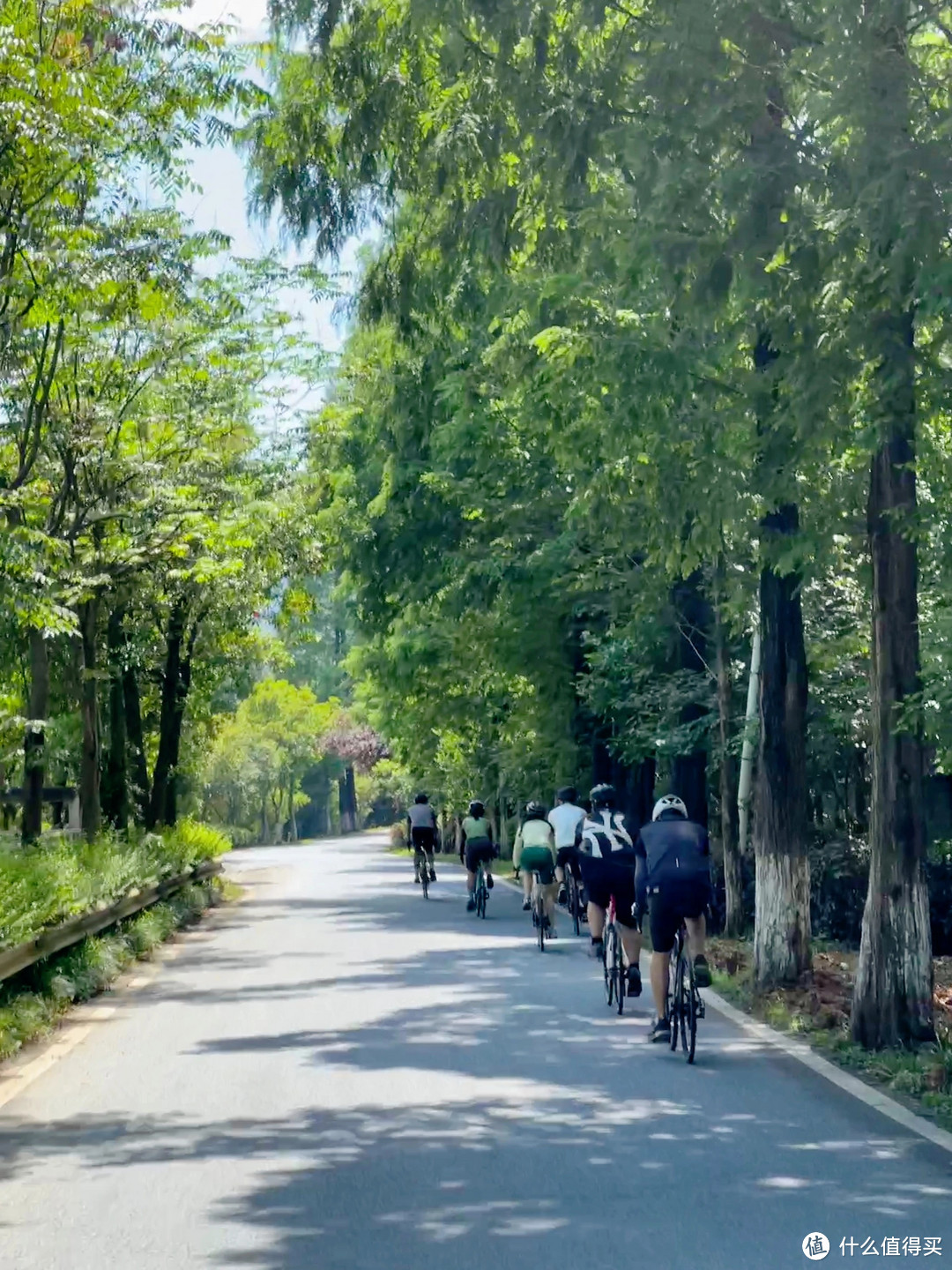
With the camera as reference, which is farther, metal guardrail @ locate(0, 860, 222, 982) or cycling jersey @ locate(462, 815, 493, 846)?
cycling jersey @ locate(462, 815, 493, 846)

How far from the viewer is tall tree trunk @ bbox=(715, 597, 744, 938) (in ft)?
74.5

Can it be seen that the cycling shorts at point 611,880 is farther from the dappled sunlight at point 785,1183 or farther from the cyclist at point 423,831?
the cyclist at point 423,831

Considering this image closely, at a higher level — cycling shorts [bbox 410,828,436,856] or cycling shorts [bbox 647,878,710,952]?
cycling shorts [bbox 410,828,436,856]

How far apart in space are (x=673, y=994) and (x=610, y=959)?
308cm

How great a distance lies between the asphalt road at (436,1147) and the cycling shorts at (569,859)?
239 inches

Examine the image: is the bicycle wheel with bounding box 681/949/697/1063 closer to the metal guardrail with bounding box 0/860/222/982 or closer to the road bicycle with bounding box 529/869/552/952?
the metal guardrail with bounding box 0/860/222/982

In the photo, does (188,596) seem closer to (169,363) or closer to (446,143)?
(169,363)

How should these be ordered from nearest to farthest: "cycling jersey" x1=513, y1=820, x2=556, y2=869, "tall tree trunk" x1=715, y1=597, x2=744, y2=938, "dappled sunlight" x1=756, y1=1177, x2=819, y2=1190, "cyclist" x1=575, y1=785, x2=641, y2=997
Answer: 1. "dappled sunlight" x1=756, y1=1177, x2=819, y2=1190
2. "cyclist" x1=575, y1=785, x2=641, y2=997
3. "cycling jersey" x1=513, y1=820, x2=556, y2=869
4. "tall tree trunk" x1=715, y1=597, x2=744, y2=938

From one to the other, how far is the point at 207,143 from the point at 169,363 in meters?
5.85

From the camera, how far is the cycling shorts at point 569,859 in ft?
73.4

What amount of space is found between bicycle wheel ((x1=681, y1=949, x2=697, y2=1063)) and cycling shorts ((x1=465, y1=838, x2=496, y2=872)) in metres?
14.2

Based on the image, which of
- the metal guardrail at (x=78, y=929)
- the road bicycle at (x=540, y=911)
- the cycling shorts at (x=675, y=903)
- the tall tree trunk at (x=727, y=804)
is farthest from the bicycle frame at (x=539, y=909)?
the cycling shorts at (x=675, y=903)

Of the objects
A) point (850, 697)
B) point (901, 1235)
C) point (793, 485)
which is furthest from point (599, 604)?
point (901, 1235)

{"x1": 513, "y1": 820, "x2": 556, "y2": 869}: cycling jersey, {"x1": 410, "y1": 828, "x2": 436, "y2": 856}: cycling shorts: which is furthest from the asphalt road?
{"x1": 410, "y1": 828, "x2": 436, "y2": 856}: cycling shorts
